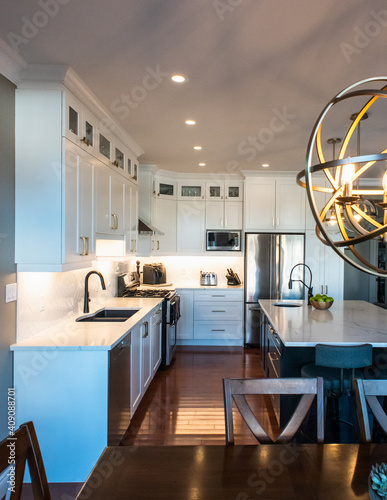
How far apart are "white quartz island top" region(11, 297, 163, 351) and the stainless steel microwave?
2.47 meters

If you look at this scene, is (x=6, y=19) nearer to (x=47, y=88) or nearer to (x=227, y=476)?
(x=47, y=88)

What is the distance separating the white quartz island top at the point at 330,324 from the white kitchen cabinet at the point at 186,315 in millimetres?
1580

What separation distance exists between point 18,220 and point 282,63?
76.5 inches

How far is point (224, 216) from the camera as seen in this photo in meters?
5.39

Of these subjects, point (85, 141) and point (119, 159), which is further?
point (119, 159)

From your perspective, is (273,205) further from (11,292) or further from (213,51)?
(11,292)

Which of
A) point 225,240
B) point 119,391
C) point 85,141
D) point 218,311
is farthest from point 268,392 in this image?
point 225,240

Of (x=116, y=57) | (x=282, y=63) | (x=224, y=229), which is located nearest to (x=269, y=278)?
(x=224, y=229)

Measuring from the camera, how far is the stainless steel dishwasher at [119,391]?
7.16 feet

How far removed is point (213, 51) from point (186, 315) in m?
3.87

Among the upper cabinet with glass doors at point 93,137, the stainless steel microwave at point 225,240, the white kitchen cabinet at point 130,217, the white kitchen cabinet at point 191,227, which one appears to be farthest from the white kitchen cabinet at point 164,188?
the upper cabinet with glass doors at point 93,137

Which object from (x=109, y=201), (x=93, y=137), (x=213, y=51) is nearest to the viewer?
(x=213, y=51)

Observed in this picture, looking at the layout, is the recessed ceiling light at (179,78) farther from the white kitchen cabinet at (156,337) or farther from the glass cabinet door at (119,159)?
the white kitchen cabinet at (156,337)

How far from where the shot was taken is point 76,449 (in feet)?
6.93
